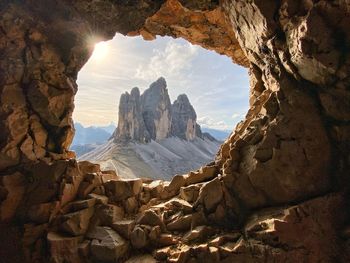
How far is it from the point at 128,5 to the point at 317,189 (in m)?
19.3

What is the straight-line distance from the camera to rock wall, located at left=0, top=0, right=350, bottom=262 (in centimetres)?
1548

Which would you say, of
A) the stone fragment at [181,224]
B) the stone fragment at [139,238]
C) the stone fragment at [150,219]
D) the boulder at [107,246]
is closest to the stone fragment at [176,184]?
the stone fragment at [150,219]

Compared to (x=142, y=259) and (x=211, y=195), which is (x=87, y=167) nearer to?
(x=142, y=259)

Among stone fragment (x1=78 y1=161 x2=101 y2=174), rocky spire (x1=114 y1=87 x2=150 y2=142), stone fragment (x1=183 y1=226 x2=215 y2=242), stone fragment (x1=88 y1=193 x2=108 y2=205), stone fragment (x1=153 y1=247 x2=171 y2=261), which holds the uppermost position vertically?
rocky spire (x1=114 y1=87 x2=150 y2=142)

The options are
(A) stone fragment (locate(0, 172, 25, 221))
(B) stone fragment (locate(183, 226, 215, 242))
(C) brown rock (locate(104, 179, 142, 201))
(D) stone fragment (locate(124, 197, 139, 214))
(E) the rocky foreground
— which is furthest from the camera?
(C) brown rock (locate(104, 179, 142, 201))

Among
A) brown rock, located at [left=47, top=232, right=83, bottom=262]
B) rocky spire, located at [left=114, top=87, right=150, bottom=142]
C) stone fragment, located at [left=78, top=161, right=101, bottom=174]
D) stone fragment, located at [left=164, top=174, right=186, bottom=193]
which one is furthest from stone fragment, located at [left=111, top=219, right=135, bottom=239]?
rocky spire, located at [left=114, top=87, right=150, bottom=142]

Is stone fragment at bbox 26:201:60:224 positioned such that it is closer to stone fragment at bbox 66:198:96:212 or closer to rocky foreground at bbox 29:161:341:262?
rocky foreground at bbox 29:161:341:262

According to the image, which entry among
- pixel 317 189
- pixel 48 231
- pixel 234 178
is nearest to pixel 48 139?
pixel 48 231

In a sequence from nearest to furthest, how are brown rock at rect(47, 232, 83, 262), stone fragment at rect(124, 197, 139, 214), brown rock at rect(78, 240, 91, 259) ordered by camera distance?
brown rock at rect(47, 232, 83, 262), brown rock at rect(78, 240, 91, 259), stone fragment at rect(124, 197, 139, 214)

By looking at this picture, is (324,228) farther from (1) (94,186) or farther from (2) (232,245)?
(1) (94,186)

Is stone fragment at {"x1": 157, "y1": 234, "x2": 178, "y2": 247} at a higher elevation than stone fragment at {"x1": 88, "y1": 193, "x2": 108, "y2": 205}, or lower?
lower

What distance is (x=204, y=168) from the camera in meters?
22.7

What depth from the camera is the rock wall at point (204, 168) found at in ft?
50.8

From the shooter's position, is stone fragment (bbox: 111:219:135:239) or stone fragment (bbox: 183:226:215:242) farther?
stone fragment (bbox: 111:219:135:239)
